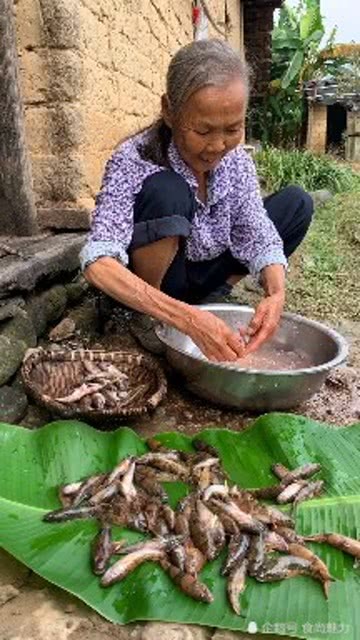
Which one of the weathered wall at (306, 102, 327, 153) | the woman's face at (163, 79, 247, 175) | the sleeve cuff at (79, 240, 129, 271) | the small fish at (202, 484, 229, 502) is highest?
the woman's face at (163, 79, 247, 175)

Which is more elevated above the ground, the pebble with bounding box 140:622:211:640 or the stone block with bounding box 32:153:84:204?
the stone block with bounding box 32:153:84:204

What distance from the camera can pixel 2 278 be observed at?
2932 mm

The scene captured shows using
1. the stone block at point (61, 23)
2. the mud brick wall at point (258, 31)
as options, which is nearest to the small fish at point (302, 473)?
the stone block at point (61, 23)

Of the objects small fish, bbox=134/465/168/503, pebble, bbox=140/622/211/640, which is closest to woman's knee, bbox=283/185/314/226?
small fish, bbox=134/465/168/503

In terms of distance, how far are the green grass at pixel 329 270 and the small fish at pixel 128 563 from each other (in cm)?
280

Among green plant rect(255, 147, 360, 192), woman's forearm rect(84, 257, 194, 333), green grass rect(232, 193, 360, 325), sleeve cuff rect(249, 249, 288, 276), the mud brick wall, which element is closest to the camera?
woman's forearm rect(84, 257, 194, 333)

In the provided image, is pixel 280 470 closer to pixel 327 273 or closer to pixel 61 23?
pixel 61 23

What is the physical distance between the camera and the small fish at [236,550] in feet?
5.99

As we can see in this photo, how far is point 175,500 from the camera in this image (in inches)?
84.6

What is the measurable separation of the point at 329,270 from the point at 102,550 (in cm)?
408

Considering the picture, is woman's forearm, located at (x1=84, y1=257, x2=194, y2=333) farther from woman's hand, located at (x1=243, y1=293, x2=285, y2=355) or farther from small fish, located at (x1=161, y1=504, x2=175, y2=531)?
small fish, located at (x1=161, y1=504, x2=175, y2=531)

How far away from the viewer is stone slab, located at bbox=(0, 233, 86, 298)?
302 cm

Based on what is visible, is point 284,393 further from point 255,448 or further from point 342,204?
point 342,204

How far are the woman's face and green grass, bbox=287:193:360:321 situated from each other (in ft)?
→ 6.55
